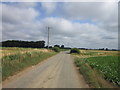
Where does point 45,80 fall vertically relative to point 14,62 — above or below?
below

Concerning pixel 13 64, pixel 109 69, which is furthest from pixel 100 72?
pixel 13 64

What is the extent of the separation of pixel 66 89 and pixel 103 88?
179cm

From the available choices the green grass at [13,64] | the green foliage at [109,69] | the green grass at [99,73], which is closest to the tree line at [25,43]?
the green grass at [13,64]

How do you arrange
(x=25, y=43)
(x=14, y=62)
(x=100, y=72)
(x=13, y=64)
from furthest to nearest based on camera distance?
(x=25, y=43), (x=14, y=62), (x=13, y=64), (x=100, y=72)

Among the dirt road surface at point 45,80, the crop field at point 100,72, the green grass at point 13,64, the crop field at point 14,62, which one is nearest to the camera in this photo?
the dirt road surface at point 45,80

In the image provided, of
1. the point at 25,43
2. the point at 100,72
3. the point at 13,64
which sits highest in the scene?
the point at 25,43

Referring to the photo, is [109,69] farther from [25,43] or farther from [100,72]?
[25,43]

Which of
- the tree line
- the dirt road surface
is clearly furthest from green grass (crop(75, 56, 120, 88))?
the tree line

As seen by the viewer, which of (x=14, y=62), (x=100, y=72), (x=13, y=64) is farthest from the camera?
(x=14, y=62)

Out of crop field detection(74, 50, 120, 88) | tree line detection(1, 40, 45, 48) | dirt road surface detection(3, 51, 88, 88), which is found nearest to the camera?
dirt road surface detection(3, 51, 88, 88)

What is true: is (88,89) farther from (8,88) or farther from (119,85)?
(8,88)

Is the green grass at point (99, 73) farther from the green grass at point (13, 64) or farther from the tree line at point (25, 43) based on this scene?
the tree line at point (25, 43)

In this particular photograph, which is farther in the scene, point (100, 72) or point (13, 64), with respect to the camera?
point (13, 64)

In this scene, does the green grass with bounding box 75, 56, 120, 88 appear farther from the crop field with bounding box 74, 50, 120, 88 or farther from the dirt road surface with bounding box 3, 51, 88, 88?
the dirt road surface with bounding box 3, 51, 88, 88
